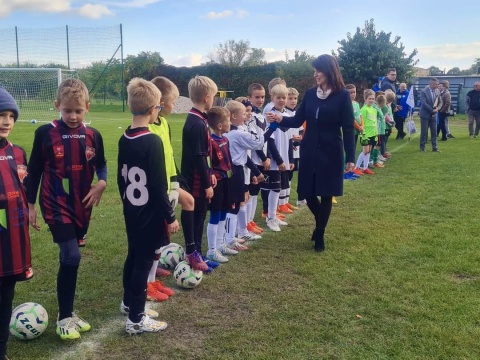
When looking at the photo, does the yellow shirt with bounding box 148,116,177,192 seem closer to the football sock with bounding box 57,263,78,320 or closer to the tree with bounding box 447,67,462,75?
the football sock with bounding box 57,263,78,320

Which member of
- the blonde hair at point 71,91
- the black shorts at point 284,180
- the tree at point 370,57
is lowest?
the black shorts at point 284,180

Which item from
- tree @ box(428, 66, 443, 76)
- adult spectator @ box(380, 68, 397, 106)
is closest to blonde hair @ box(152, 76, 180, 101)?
adult spectator @ box(380, 68, 397, 106)

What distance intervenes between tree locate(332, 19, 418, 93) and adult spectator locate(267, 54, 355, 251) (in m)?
23.7

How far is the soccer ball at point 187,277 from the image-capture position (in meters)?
4.32

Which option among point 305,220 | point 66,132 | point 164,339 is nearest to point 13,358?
point 164,339

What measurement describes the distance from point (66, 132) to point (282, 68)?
31.3 m

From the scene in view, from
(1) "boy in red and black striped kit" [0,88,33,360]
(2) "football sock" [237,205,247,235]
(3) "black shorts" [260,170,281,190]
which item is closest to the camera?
(1) "boy in red and black striped kit" [0,88,33,360]

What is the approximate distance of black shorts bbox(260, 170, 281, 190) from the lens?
20.6 feet

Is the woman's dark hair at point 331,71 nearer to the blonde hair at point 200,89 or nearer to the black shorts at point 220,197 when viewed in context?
the blonde hair at point 200,89

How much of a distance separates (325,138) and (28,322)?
3.57m

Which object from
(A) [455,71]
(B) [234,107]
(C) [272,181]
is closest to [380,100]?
(C) [272,181]

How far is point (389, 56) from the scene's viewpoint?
27.7 metres

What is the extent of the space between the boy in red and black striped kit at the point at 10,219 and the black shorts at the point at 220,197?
2.28m

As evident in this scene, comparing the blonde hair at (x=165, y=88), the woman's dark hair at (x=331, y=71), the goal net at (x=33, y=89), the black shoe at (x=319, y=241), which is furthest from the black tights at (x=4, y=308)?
the goal net at (x=33, y=89)
